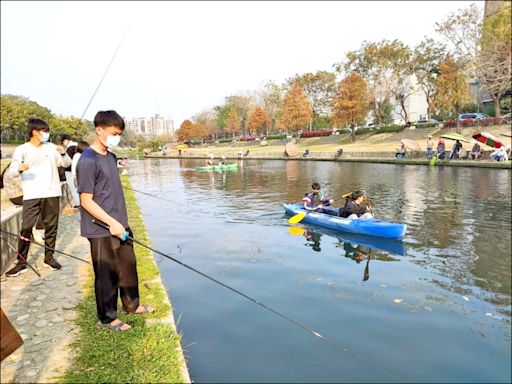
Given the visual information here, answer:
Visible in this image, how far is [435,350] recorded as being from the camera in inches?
188

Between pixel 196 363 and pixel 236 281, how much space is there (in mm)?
2713

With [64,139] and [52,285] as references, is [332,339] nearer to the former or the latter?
[52,285]

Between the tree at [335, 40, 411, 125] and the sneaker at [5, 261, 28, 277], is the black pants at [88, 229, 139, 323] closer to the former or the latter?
the sneaker at [5, 261, 28, 277]

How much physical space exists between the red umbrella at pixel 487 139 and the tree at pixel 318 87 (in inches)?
1464

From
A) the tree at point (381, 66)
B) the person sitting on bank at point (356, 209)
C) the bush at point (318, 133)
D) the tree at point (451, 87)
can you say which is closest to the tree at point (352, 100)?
the tree at point (381, 66)

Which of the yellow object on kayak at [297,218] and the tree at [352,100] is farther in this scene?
the tree at [352,100]

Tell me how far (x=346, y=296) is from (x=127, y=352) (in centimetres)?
381

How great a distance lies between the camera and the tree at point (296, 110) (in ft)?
183

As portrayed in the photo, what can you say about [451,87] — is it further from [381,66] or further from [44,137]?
[44,137]

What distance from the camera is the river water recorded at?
14.7 ft

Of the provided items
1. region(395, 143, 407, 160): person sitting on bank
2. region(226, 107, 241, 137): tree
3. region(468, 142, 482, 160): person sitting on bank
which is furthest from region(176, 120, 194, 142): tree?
region(468, 142, 482, 160): person sitting on bank

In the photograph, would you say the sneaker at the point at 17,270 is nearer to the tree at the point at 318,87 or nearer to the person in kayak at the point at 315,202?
the person in kayak at the point at 315,202

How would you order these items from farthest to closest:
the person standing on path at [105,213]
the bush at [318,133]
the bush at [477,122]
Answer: the bush at [318,133], the bush at [477,122], the person standing on path at [105,213]

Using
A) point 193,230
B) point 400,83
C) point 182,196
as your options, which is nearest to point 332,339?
point 193,230
